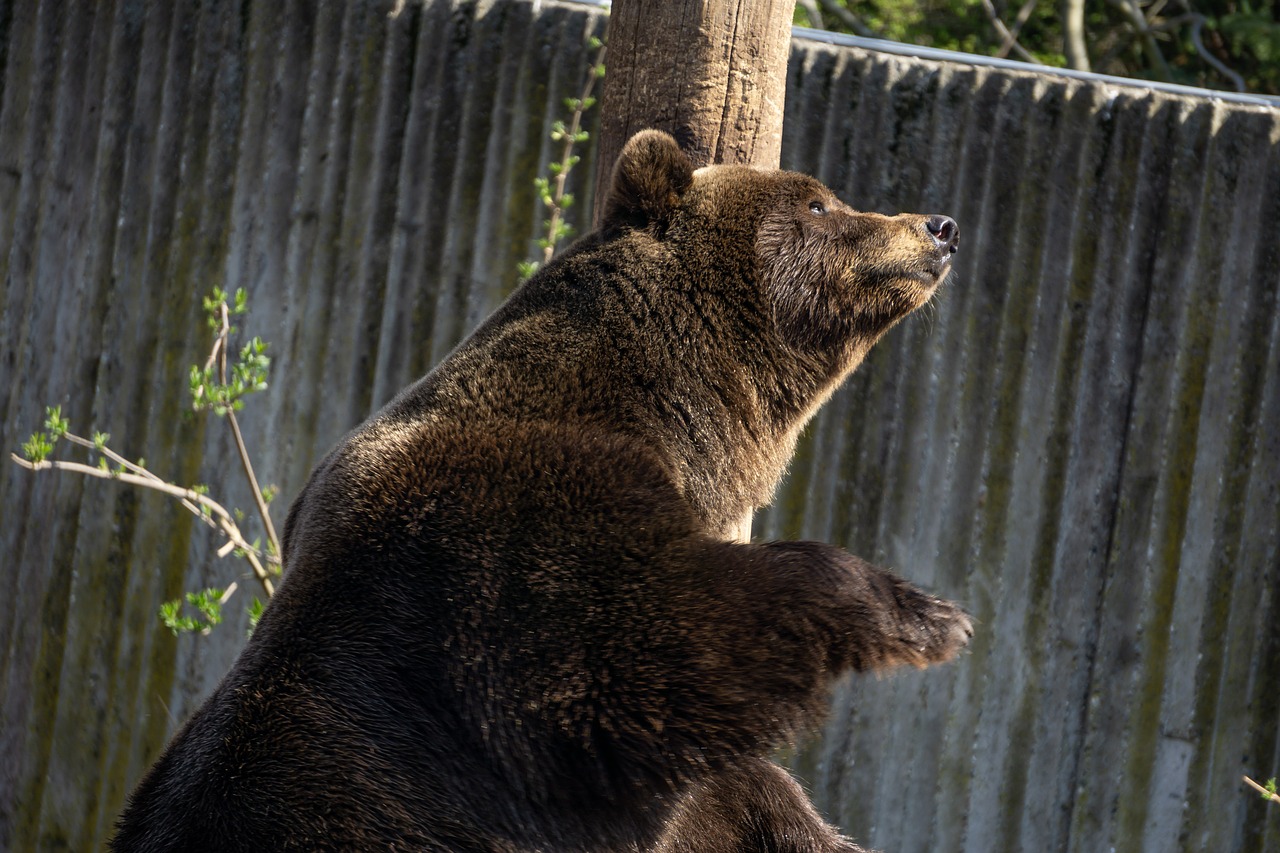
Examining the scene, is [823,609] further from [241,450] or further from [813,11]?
[813,11]

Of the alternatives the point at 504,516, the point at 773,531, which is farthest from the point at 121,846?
the point at 773,531

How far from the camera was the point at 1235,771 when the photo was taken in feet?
14.6

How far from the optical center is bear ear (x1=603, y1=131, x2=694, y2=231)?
9.37 feet

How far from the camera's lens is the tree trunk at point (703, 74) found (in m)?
3.05

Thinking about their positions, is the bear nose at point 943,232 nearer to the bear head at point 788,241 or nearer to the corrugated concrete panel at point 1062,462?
the bear head at point 788,241

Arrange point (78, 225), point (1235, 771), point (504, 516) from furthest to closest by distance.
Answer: point (78, 225), point (1235, 771), point (504, 516)

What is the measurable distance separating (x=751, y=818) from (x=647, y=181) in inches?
54.8

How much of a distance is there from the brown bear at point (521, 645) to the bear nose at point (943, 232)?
90 cm

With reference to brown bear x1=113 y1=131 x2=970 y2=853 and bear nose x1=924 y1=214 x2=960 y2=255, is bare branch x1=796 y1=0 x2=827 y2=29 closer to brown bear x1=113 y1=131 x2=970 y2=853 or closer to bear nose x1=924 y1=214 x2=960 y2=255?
bear nose x1=924 y1=214 x2=960 y2=255

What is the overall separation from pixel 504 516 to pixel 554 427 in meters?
0.23

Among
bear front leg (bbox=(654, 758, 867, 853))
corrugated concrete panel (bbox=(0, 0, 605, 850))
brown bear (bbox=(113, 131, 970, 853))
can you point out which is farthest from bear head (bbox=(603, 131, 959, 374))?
corrugated concrete panel (bbox=(0, 0, 605, 850))

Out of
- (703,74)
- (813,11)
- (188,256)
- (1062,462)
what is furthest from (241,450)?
(813,11)

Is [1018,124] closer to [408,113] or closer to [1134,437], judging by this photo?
[1134,437]

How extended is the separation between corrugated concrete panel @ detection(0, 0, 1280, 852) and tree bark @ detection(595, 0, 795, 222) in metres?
1.67
